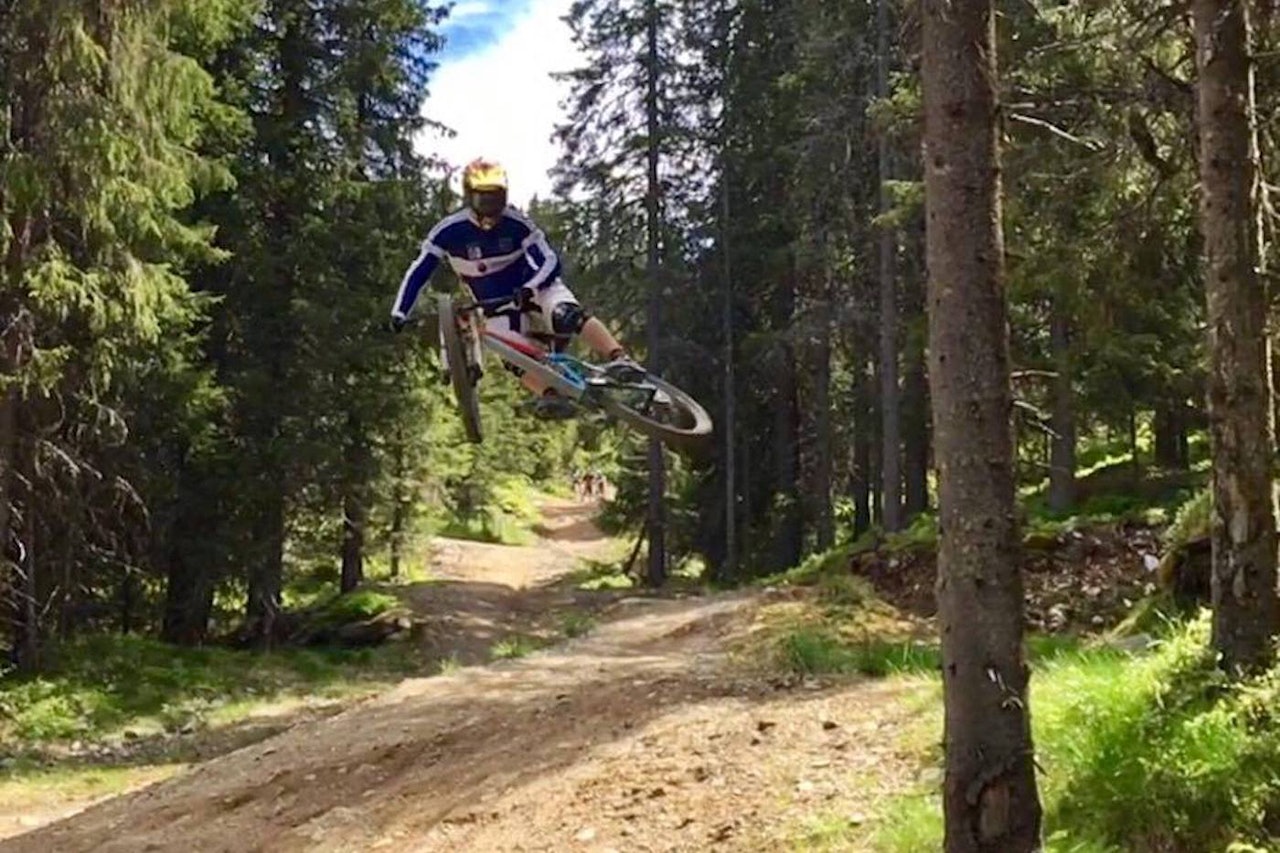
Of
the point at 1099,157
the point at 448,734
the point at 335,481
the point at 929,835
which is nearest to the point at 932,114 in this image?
the point at 929,835

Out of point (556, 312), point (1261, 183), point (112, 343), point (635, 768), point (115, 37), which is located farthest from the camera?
point (112, 343)

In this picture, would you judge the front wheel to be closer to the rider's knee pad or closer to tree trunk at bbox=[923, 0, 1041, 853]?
the rider's knee pad

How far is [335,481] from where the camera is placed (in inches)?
752

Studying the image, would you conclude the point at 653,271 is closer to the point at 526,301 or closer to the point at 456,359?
the point at 526,301

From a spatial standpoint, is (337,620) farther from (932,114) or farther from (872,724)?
(932,114)

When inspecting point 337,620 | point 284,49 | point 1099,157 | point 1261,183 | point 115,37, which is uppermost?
point 284,49

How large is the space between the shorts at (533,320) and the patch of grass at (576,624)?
851cm

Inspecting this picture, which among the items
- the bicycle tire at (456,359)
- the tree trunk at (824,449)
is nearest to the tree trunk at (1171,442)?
the tree trunk at (824,449)

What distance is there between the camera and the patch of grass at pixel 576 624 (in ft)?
54.1

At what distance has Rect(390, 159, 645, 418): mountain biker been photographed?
283 inches

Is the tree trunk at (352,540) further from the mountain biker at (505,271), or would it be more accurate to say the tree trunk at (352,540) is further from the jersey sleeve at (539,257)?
the jersey sleeve at (539,257)

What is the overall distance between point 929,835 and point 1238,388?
2610mm

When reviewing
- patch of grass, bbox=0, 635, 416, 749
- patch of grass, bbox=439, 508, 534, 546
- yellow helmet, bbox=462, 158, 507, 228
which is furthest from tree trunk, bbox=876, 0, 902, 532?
patch of grass, bbox=439, 508, 534, 546

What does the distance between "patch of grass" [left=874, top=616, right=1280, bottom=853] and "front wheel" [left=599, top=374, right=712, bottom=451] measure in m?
2.47
